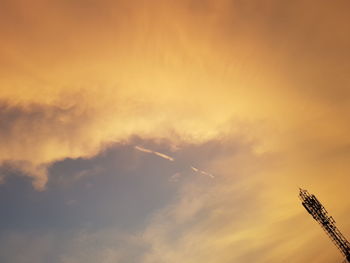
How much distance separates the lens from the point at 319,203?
66625mm

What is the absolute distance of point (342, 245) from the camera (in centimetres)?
6262

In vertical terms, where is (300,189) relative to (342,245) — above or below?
above

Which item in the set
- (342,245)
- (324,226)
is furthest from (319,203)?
(342,245)

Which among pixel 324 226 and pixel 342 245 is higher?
pixel 324 226

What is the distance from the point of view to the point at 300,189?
67.4 metres

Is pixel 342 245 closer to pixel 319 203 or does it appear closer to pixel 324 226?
pixel 324 226

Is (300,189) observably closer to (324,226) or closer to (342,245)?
(324,226)

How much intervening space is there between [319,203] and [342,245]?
364 inches

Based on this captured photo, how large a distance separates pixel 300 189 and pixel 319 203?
497 centimetres

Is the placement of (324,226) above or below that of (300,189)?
below

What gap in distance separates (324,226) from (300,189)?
8.91m

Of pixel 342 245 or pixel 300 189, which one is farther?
pixel 300 189

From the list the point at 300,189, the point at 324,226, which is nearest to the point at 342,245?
the point at 324,226

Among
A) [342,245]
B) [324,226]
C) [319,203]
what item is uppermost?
[319,203]
